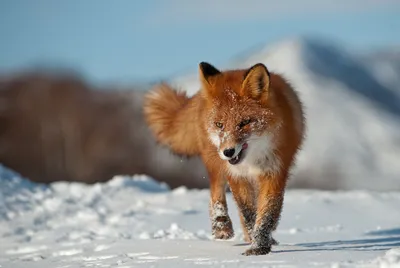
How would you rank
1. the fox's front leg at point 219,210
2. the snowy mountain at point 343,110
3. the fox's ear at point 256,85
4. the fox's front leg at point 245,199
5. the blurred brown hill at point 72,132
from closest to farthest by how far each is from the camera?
1. the fox's ear at point 256,85
2. the fox's front leg at point 245,199
3. the fox's front leg at point 219,210
4. the blurred brown hill at point 72,132
5. the snowy mountain at point 343,110

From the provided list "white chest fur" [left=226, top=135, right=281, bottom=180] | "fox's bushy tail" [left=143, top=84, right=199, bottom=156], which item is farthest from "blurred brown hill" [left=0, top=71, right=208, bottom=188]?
"white chest fur" [left=226, top=135, right=281, bottom=180]

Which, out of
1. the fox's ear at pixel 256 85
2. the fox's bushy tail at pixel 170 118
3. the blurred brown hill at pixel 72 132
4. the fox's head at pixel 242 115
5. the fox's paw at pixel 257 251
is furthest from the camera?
the blurred brown hill at pixel 72 132

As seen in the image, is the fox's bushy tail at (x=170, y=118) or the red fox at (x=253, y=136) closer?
the red fox at (x=253, y=136)

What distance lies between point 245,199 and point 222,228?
2.79 ft

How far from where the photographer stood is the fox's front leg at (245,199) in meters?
9.14

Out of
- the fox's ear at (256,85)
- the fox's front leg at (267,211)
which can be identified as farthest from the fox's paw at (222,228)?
the fox's ear at (256,85)

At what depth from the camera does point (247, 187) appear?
9180 millimetres

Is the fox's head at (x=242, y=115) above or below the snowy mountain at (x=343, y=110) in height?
below

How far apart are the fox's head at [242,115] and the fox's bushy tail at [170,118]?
185cm

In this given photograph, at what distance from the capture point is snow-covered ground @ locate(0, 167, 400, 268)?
8344 millimetres

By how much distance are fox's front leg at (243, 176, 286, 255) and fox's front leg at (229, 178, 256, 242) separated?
44 cm

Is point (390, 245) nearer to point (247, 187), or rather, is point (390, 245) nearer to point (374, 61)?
point (247, 187)

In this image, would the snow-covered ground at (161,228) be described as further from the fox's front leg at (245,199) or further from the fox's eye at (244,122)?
the fox's eye at (244,122)

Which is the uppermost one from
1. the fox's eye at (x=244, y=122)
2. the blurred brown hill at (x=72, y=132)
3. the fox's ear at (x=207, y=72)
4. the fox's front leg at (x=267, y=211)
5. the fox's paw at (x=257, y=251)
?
the blurred brown hill at (x=72, y=132)
